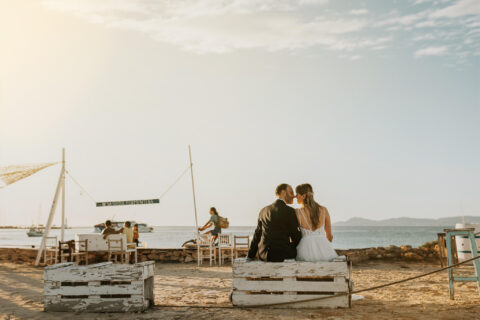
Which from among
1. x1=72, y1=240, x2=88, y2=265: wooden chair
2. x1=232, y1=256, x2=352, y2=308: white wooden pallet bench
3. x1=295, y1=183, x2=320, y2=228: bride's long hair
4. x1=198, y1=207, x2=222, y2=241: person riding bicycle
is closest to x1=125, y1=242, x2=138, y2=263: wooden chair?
x1=72, y1=240, x2=88, y2=265: wooden chair

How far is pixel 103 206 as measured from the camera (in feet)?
42.3

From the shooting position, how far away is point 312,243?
5027mm

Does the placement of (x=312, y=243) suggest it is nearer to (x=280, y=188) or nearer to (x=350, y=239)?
(x=280, y=188)

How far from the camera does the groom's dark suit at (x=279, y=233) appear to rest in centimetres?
498

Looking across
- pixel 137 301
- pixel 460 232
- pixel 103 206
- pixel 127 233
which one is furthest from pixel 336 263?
pixel 103 206

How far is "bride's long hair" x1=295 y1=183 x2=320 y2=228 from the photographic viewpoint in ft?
16.4

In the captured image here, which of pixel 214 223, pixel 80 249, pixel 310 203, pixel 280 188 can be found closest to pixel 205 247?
pixel 214 223

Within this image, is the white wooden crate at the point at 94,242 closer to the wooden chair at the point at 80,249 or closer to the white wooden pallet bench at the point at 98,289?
the wooden chair at the point at 80,249

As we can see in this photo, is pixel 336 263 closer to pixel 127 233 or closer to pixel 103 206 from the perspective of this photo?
pixel 127 233

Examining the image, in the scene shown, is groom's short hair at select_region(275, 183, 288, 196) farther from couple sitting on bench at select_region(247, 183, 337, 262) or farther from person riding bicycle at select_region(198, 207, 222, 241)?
person riding bicycle at select_region(198, 207, 222, 241)

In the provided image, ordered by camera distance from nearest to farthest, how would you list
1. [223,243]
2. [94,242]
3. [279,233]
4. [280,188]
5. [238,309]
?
[238,309]
[279,233]
[280,188]
[94,242]
[223,243]

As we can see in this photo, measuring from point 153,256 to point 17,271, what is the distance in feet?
11.9

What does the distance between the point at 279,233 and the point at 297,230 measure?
0.79 ft

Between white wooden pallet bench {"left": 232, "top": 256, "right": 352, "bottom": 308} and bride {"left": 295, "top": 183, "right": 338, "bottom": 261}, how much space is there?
0.18 metres
